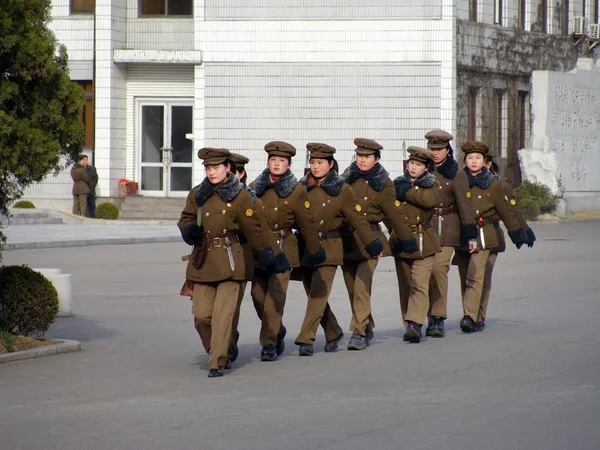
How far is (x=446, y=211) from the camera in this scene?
13453 mm

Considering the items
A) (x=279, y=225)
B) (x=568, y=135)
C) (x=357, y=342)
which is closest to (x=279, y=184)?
(x=279, y=225)

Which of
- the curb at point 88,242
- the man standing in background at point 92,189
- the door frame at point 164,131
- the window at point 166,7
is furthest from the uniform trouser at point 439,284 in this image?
the window at point 166,7

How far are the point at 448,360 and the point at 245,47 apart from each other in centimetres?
2625

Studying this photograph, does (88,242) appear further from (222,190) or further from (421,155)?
(222,190)

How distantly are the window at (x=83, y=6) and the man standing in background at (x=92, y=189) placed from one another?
178 inches

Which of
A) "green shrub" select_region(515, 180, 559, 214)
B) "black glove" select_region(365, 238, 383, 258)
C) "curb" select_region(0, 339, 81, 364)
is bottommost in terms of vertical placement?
"curb" select_region(0, 339, 81, 364)

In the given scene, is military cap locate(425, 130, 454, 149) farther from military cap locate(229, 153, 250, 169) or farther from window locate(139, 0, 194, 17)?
window locate(139, 0, 194, 17)

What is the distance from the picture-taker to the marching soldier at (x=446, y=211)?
43.5ft

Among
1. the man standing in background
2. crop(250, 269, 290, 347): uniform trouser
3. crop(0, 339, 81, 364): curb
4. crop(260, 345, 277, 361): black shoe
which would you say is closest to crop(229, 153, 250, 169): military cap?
crop(250, 269, 290, 347): uniform trouser

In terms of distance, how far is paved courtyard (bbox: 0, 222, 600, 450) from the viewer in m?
8.09

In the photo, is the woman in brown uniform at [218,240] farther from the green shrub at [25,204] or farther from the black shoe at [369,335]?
the green shrub at [25,204]

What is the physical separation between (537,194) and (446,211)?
82.2 ft

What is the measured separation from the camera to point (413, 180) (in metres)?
12.9

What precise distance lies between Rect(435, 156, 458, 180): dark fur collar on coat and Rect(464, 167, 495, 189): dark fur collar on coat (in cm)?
33
